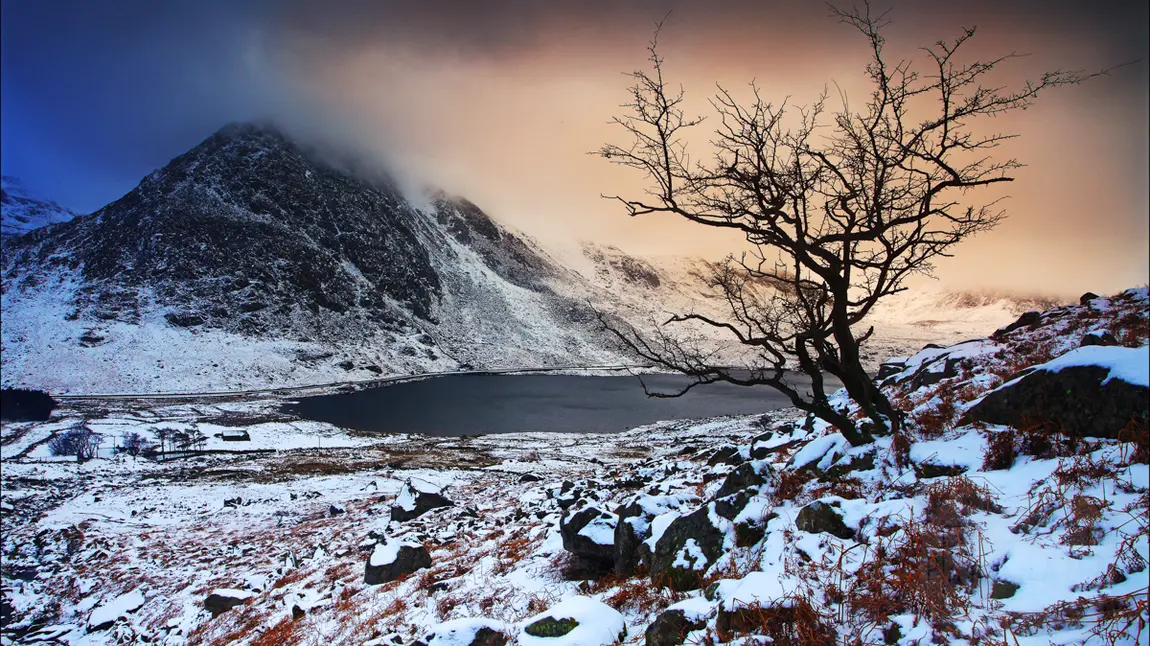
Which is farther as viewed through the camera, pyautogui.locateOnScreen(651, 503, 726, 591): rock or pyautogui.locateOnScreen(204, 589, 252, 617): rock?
pyautogui.locateOnScreen(204, 589, 252, 617): rock

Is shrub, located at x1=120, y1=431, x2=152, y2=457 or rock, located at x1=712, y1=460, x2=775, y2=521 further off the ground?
rock, located at x1=712, y1=460, x2=775, y2=521

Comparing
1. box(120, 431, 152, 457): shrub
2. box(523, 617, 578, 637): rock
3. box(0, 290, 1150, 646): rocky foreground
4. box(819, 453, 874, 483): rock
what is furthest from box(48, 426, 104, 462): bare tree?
box(819, 453, 874, 483): rock

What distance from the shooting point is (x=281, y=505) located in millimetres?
21531

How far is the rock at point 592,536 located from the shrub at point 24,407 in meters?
58.3

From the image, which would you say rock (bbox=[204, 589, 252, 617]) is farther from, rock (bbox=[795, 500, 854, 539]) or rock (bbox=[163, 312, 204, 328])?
rock (bbox=[163, 312, 204, 328])

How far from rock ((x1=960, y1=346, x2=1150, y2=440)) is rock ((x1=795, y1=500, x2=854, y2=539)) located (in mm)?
1989

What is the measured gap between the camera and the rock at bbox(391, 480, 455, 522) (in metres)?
17.2

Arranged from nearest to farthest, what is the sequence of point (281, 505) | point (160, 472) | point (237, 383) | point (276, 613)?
1. point (276, 613)
2. point (281, 505)
3. point (160, 472)
4. point (237, 383)

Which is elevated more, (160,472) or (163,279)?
(163,279)

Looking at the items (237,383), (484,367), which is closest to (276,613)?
(237,383)

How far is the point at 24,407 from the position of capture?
4556cm

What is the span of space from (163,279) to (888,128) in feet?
407

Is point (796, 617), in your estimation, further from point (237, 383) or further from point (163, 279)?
point (163, 279)

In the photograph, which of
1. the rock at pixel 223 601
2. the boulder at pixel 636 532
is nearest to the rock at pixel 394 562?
the rock at pixel 223 601
